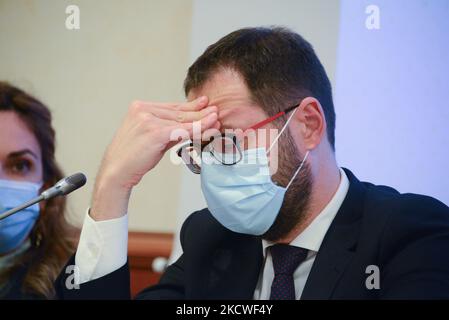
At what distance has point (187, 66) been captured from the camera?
2.04m

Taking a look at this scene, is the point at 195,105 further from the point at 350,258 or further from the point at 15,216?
the point at 15,216

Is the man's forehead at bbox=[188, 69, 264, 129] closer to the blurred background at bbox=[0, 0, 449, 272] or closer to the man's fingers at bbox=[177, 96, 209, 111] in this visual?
the man's fingers at bbox=[177, 96, 209, 111]

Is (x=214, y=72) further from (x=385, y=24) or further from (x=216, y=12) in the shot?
(x=385, y=24)

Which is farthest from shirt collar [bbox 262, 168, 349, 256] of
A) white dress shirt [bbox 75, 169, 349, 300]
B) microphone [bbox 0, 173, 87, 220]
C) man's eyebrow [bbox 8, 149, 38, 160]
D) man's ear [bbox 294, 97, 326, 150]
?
man's eyebrow [bbox 8, 149, 38, 160]

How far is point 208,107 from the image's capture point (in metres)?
1.56

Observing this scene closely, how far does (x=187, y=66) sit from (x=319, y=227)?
0.83 meters

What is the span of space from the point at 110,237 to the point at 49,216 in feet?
2.22

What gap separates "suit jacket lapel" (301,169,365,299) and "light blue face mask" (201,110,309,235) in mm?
174

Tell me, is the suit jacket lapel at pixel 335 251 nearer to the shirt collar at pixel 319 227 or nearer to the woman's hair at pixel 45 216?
the shirt collar at pixel 319 227

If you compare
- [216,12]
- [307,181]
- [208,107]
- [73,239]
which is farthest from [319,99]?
[73,239]

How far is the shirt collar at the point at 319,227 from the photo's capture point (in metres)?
1.55

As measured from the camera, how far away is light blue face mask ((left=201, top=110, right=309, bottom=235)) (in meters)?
1.56

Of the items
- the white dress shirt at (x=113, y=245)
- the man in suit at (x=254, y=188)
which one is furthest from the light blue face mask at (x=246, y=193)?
the white dress shirt at (x=113, y=245)

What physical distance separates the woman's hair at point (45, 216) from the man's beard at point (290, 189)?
946 mm
